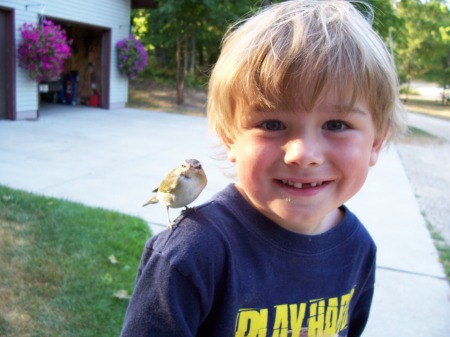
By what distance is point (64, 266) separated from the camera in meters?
3.19

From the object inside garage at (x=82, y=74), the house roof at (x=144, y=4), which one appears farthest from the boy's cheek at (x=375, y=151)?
the house roof at (x=144, y=4)

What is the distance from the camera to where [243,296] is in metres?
1.16

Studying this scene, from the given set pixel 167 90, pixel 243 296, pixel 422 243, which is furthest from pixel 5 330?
pixel 167 90

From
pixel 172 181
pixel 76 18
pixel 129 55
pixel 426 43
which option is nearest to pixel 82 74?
pixel 129 55

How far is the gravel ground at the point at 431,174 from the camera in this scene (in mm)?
5453

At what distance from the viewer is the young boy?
107cm

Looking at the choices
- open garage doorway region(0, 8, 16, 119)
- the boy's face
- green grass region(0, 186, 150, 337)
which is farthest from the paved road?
the boy's face

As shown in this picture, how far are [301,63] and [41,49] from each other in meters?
11.2

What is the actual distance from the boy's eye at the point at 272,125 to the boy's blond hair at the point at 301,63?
34 mm

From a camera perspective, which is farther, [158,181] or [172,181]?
[158,181]

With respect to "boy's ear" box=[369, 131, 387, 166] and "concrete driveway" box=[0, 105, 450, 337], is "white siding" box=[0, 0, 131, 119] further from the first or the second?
"boy's ear" box=[369, 131, 387, 166]

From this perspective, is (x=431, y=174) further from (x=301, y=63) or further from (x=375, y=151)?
(x=301, y=63)

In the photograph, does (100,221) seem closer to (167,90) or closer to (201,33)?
(201,33)

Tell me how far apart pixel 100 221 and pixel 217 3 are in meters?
12.8
